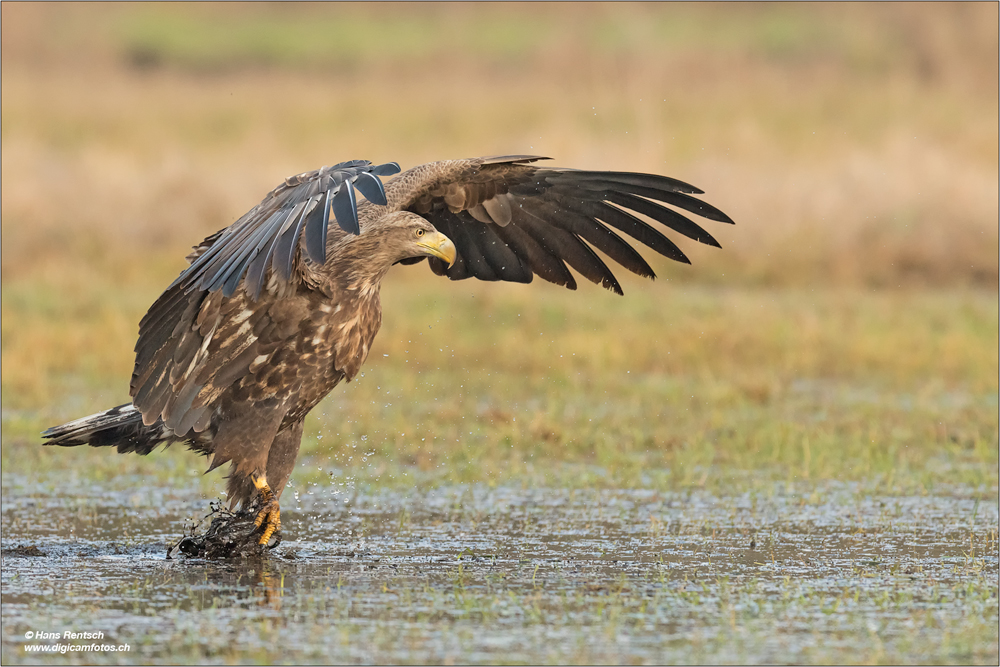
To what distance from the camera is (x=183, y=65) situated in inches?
1059

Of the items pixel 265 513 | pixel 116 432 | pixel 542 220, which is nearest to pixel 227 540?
pixel 265 513

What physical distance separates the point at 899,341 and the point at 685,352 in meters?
1.64

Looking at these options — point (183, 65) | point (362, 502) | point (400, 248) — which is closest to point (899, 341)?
point (362, 502)

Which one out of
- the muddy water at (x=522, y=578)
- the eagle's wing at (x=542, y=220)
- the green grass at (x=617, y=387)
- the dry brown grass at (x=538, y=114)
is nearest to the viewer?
the muddy water at (x=522, y=578)

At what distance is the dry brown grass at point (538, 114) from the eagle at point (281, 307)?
7.55m

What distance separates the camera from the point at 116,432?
614cm

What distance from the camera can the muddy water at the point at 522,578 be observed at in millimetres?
4227

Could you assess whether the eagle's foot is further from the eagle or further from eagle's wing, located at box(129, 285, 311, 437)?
eagle's wing, located at box(129, 285, 311, 437)

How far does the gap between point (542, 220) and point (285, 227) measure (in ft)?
6.74

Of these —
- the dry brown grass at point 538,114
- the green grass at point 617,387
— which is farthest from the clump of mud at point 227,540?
the dry brown grass at point 538,114

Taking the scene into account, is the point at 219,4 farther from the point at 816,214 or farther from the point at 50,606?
the point at 50,606

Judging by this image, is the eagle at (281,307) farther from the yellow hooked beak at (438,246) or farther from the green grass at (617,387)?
the green grass at (617,387)

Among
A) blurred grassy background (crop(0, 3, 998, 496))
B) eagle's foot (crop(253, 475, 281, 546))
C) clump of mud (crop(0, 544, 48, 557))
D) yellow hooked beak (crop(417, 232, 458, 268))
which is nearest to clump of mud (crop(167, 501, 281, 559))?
eagle's foot (crop(253, 475, 281, 546))

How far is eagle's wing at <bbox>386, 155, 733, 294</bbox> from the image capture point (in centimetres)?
631
